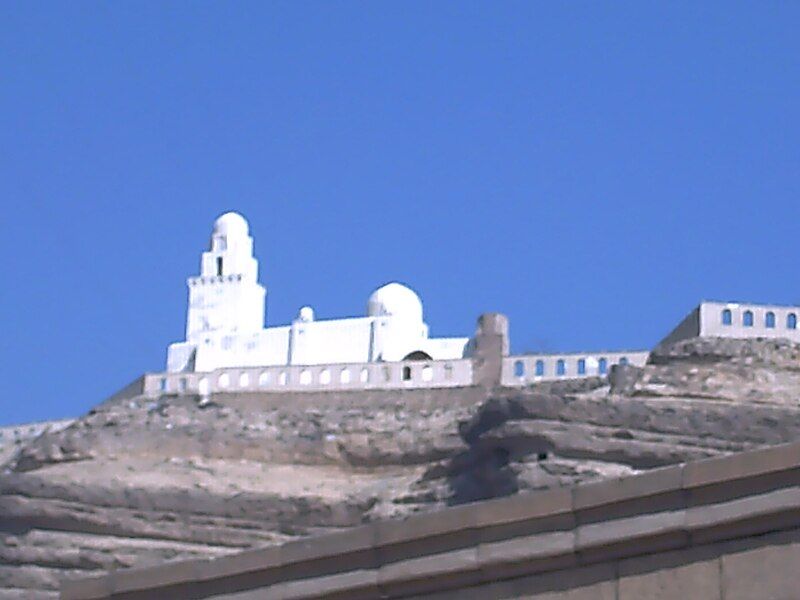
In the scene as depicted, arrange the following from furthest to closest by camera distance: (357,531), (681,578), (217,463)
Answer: (217,463) → (357,531) → (681,578)

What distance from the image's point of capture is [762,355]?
2706cm

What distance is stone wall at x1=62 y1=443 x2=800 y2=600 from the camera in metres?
8.09

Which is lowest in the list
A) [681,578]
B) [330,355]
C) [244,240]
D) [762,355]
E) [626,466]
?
[681,578]

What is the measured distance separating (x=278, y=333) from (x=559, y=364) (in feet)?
26.3

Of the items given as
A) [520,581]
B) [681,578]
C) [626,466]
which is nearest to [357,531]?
[520,581]

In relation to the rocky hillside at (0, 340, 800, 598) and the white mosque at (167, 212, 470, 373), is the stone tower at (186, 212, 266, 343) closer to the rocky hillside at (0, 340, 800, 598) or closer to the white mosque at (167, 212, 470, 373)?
the white mosque at (167, 212, 470, 373)

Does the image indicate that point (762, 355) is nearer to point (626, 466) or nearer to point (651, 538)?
point (626, 466)

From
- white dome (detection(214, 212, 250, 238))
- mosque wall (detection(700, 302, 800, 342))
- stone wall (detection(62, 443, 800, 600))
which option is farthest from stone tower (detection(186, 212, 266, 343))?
stone wall (detection(62, 443, 800, 600))

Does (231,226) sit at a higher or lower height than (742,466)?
higher

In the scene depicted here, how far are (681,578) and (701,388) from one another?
18.2 metres

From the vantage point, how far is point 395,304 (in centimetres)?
4109

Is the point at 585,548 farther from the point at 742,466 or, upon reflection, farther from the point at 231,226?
the point at 231,226

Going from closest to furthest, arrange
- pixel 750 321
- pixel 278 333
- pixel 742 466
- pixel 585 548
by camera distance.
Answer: pixel 742 466
pixel 585 548
pixel 750 321
pixel 278 333

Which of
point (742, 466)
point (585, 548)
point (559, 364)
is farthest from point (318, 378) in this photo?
point (742, 466)
